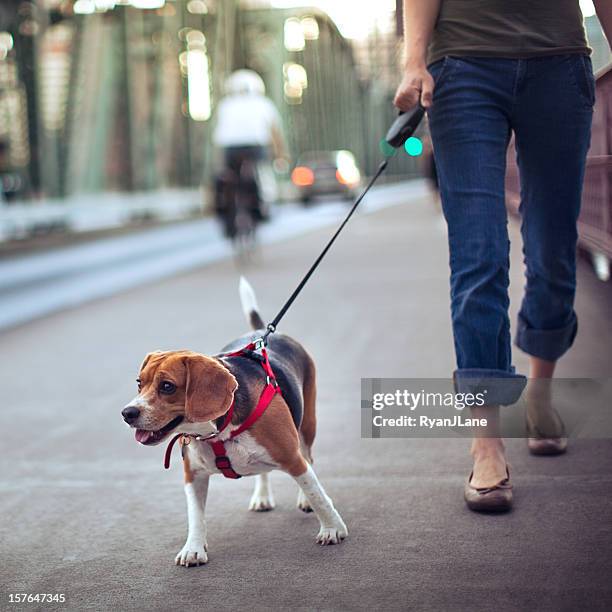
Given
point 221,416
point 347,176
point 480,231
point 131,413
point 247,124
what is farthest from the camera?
point 347,176

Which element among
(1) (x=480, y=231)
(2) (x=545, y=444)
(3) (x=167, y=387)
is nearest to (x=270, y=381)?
(3) (x=167, y=387)

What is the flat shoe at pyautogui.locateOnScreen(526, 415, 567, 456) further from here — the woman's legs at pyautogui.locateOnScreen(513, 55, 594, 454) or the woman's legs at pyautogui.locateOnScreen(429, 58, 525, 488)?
the woman's legs at pyautogui.locateOnScreen(429, 58, 525, 488)

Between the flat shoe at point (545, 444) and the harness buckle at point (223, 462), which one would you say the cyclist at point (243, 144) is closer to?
the flat shoe at point (545, 444)

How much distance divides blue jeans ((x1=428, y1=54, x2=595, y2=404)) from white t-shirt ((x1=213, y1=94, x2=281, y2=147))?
9270mm

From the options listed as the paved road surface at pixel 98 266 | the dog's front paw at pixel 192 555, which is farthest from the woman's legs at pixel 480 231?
the paved road surface at pixel 98 266

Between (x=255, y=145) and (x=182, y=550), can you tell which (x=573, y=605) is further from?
(x=255, y=145)

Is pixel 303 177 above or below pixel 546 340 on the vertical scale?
below

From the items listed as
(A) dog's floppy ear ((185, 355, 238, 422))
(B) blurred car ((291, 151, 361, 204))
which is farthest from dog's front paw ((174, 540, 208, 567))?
(B) blurred car ((291, 151, 361, 204))

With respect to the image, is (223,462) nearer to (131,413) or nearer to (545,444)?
(131,413)

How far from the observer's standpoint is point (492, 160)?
3.21 meters

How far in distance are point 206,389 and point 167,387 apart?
0.09 meters

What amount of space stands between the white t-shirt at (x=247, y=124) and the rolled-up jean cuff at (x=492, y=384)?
9473 mm

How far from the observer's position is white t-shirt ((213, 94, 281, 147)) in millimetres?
12453

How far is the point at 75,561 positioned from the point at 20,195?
10774 mm
